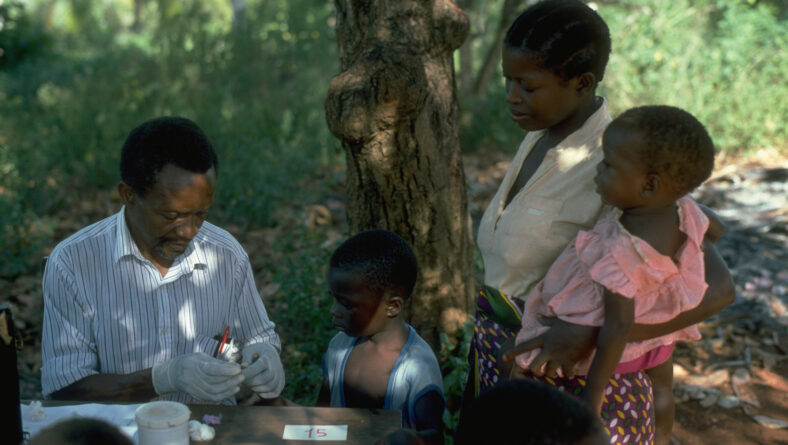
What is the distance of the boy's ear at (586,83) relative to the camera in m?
1.93

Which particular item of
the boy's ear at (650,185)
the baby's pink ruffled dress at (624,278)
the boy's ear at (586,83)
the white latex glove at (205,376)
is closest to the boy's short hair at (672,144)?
the boy's ear at (650,185)

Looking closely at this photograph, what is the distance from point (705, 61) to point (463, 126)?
8.81 ft

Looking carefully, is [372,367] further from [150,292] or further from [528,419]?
[528,419]

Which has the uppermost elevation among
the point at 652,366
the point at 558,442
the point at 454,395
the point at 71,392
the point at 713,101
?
the point at 713,101

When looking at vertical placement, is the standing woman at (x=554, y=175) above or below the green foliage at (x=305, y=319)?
above

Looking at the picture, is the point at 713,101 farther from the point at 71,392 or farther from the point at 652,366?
the point at 71,392

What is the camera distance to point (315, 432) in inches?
71.5

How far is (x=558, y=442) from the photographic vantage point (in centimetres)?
121

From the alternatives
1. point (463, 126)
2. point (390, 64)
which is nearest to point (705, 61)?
point (463, 126)

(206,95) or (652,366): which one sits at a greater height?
(206,95)

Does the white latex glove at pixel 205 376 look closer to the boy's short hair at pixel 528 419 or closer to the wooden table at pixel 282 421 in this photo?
the wooden table at pixel 282 421

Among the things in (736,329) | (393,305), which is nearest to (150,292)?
(393,305)

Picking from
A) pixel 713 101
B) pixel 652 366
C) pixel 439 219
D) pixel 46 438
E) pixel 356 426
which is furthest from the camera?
pixel 713 101

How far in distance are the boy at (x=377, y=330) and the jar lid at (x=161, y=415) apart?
731 mm
